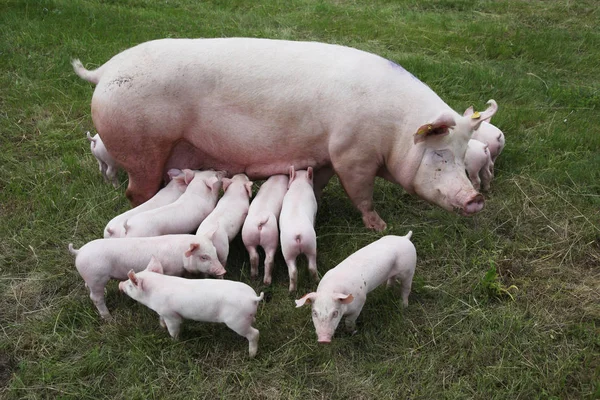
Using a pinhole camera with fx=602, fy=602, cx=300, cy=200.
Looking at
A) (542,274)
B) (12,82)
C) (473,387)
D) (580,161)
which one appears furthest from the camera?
(12,82)

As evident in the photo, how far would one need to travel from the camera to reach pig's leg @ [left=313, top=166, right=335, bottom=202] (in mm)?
4512

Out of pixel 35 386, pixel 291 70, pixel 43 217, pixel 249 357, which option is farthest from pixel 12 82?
pixel 249 357

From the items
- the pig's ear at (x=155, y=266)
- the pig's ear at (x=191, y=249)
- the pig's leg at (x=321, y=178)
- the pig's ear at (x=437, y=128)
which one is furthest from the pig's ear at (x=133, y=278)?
→ the pig's ear at (x=437, y=128)

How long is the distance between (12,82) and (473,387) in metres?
5.71

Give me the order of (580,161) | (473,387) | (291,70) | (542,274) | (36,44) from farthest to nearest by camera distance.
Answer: (36,44) → (580,161) → (291,70) → (542,274) → (473,387)

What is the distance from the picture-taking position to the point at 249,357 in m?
3.22

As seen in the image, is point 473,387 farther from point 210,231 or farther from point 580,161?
point 580,161

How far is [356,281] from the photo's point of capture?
3.22 metres

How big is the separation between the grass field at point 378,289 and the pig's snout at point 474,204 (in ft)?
1.14

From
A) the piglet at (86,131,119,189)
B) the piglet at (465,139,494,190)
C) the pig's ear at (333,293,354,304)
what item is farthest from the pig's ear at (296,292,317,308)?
the piglet at (86,131,119,189)

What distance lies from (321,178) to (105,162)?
69.1 inches

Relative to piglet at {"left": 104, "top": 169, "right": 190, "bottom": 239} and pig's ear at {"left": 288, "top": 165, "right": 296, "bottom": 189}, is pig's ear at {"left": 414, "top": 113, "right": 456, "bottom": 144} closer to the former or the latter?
pig's ear at {"left": 288, "top": 165, "right": 296, "bottom": 189}

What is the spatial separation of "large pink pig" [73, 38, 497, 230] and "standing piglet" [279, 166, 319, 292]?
1.46 feet

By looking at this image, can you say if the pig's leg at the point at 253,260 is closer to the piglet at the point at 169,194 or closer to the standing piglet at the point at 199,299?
the standing piglet at the point at 199,299
